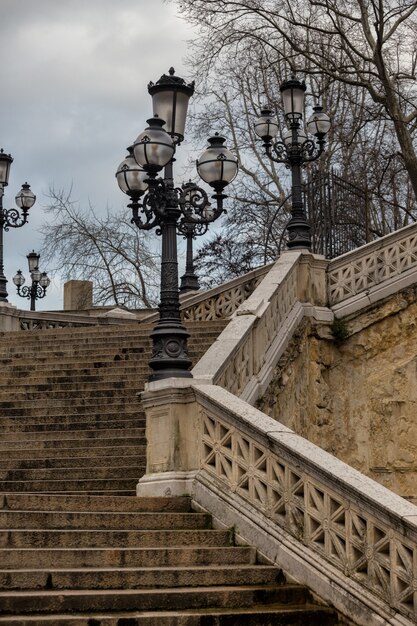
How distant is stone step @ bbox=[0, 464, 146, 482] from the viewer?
11.8 meters

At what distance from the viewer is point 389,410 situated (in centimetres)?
1805

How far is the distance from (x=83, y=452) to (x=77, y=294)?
2986 centimetres

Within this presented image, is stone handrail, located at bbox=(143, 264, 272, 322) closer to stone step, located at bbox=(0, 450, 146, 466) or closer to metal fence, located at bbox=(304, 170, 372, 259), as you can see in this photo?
metal fence, located at bbox=(304, 170, 372, 259)

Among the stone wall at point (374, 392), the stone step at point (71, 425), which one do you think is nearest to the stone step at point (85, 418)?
the stone step at point (71, 425)

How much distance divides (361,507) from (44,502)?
304 centimetres

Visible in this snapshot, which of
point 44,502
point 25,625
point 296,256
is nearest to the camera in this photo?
point 25,625

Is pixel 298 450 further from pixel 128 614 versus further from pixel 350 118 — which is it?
pixel 350 118

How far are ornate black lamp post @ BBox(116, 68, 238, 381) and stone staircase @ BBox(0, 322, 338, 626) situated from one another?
1.33m

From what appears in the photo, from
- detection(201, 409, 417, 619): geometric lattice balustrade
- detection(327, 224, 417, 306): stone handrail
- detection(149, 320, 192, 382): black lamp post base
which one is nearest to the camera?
→ detection(201, 409, 417, 619): geometric lattice balustrade

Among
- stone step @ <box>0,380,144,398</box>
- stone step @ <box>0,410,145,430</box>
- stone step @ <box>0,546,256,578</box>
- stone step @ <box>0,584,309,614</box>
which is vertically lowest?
stone step @ <box>0,584,309,614</box>

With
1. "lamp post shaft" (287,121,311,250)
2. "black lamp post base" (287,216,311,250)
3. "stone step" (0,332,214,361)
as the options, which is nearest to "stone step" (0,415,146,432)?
"stone step" (0,332,214,361)

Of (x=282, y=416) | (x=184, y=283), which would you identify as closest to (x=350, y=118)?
(x=184, y=283)

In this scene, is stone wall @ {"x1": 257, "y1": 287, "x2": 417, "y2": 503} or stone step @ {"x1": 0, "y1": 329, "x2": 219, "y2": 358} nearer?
stone step @ {"x1": 0, "y1": 329, "x2": 219, "y2": 358}

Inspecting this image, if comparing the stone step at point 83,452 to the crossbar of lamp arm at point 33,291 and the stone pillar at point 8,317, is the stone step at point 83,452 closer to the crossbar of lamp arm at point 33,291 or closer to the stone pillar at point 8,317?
the stone pillar at point 8,317
